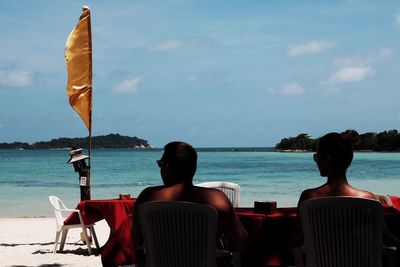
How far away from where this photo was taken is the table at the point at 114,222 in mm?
4277

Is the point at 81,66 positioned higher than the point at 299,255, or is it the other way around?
the point at 81,66

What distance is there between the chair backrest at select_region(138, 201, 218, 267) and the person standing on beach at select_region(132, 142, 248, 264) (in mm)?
83

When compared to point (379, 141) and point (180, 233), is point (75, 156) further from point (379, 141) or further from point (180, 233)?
point (379, 141)

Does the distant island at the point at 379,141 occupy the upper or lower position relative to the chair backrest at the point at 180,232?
upper

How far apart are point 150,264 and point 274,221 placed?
0.98 m

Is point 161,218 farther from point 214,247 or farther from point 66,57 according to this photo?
point 66,57

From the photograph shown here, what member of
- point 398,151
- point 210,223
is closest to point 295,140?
point 398,151

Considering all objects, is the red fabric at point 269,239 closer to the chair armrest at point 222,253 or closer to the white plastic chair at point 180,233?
the chair armrest at point 222,253

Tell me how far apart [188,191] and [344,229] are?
77 centimetres

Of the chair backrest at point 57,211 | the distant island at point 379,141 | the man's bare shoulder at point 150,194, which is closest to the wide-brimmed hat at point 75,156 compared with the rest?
the chair backrest at point 57,211

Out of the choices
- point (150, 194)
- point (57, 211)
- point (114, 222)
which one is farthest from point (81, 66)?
point (150, 194)

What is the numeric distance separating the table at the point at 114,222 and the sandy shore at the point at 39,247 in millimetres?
390

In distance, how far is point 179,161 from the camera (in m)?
3.32

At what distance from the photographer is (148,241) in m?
3.41
